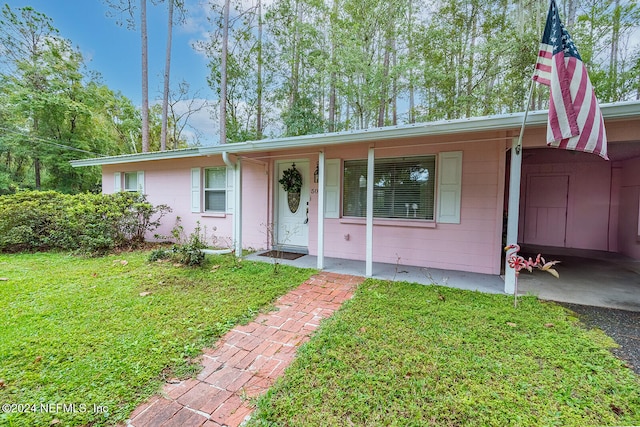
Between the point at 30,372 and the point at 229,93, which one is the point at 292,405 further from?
the point at 229,93

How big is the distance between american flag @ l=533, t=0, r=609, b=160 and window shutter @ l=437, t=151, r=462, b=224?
76.7 inches

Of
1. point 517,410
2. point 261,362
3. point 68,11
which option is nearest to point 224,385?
point 261,362

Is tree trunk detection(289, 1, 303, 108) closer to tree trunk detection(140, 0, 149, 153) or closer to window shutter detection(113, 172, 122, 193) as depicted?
tree trunk detection(140, 0, 149, 153)

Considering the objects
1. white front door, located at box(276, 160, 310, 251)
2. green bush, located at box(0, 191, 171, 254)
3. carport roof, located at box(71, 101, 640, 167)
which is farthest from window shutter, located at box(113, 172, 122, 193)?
white front door, located at box(276, 160, 310, 251)

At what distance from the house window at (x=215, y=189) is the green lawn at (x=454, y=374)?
492 cm

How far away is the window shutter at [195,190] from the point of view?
695 cm

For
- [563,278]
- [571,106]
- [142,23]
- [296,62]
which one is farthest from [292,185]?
[142,23]

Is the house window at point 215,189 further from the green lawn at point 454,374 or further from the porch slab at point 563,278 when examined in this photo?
the green lawn at point 454,374

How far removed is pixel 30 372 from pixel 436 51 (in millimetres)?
12365

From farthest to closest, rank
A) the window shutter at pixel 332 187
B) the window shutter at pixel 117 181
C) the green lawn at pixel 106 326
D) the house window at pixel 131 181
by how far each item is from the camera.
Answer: the window shutter at pixel 117 181, the house window at pixel 131 181, the window shutter at pixel 332 187, the green lawn at pixel 106 326

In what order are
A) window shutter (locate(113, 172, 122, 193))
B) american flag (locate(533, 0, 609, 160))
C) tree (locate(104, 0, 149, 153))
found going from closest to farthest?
american flag (locate(533, 0, 609, 160))
window shutter (locate(113, 172, 122, 193))
tree (locate(104, 0, 149, 153))

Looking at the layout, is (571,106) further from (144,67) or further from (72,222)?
(144,67)

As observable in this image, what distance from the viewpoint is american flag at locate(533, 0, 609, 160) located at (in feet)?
7.87

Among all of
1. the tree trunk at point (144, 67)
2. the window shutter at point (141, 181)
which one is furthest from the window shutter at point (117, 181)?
the tree trunk at point (144, 67)
